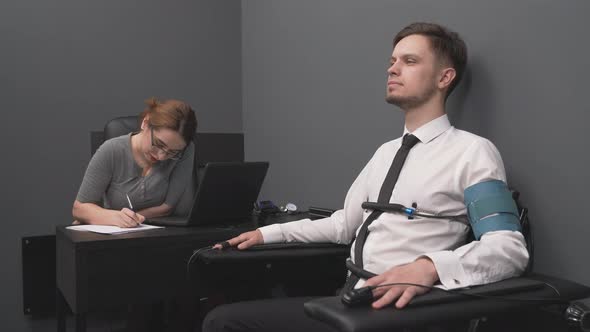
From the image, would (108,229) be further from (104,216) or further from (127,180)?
(127,180)

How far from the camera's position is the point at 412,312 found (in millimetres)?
870

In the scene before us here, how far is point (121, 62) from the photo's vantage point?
2.90m

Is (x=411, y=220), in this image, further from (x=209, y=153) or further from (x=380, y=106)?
(x=209, y=153)

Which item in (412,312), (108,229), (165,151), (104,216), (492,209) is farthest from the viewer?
(165,151)

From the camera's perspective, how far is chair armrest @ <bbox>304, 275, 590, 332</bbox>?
2.75ft

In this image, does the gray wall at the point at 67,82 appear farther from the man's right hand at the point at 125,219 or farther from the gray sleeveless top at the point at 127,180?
the man's right hand at the point at 125,219

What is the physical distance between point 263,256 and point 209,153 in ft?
3.70

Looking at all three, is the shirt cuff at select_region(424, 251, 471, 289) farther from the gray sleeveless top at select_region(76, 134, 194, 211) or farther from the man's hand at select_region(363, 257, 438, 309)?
the gray sleeveless top at select_region(76, 134, 194, 211)

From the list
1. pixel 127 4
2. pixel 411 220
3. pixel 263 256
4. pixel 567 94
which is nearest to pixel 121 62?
pixel 127 4

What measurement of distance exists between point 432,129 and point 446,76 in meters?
0.16

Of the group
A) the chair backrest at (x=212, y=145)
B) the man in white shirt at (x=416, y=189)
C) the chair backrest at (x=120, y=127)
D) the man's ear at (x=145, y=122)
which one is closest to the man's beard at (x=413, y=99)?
the man in white shirt at (x=416, y=189)

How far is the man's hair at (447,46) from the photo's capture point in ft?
4.70

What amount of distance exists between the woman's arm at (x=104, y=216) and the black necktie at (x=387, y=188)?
824 mm

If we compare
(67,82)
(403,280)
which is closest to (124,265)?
(403,280)
